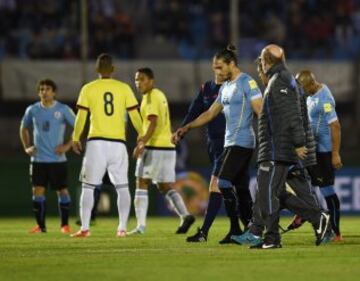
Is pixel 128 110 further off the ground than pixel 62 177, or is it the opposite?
pixel 128 110

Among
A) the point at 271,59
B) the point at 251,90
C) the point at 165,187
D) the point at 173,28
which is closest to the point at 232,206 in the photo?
the point at 251,90

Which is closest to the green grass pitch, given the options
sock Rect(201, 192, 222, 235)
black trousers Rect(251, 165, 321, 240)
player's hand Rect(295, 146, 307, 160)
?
sock Rect(201, 192, 222, 235)

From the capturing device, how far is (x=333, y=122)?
46.3 ft

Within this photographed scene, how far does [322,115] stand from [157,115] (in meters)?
2.46

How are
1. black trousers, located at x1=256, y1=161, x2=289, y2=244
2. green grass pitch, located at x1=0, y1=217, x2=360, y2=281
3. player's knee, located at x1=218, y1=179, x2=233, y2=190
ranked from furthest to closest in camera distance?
player's knee, located at x1=218, y1=179, x2=233, y2=190, black trousers, located at x1=256, y1=161, x2=289, y2=244, green grass pitch, located at x1=0, y1=217, x2=360, y2=281

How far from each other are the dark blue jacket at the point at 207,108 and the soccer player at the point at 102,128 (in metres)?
0.69

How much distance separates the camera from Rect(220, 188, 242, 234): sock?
13195 millimetres

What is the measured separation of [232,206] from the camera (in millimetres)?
13305

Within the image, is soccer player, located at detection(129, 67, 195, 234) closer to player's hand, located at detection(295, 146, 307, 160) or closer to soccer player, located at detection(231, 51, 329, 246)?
soccer player, located at detection(231, 51, 329, 246)

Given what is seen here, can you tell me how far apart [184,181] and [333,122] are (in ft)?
31.3

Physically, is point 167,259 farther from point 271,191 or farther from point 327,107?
point 327,107

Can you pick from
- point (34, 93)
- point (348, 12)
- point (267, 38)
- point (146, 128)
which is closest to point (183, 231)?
point (146, 128)

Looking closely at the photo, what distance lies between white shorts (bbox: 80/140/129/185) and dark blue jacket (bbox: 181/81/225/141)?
90cm

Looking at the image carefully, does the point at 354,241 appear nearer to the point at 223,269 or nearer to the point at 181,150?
the point at 223,269
